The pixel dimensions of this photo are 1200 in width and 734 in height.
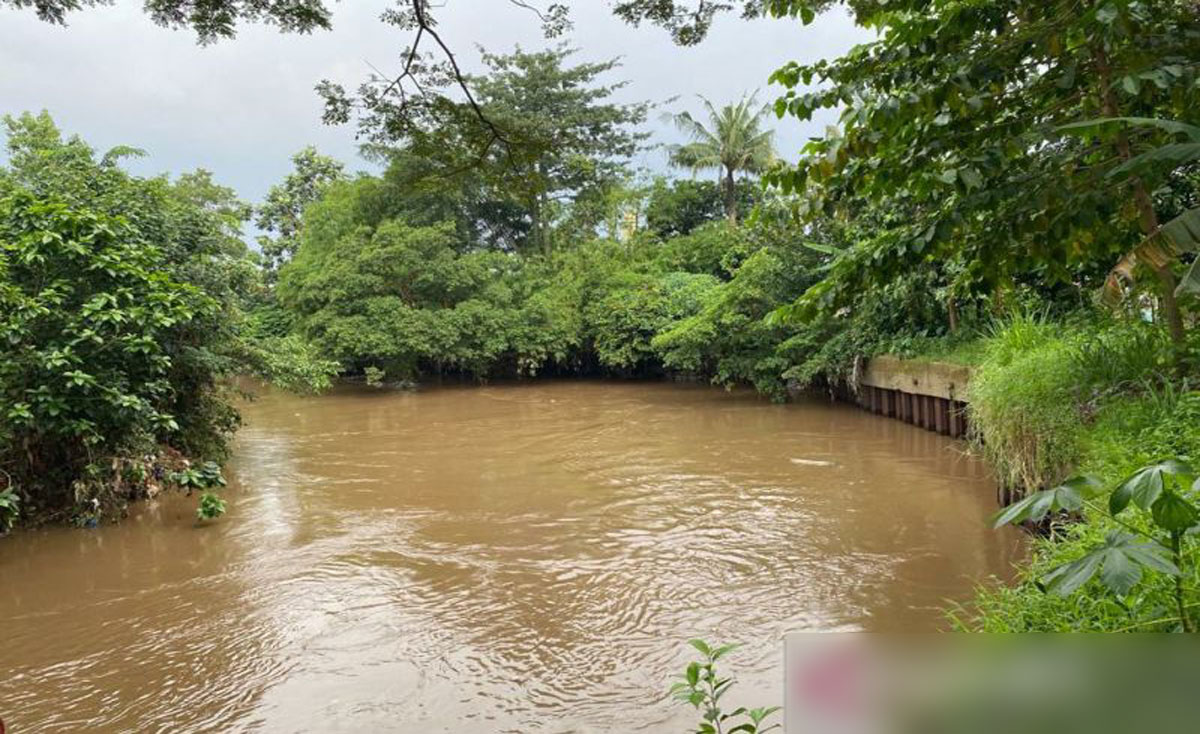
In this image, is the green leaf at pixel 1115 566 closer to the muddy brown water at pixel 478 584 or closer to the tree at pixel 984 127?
the tree at pixel 984 127

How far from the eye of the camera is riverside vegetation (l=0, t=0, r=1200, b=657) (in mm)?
2900

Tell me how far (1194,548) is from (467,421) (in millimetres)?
12843

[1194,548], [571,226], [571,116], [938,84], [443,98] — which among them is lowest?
[1194,548]

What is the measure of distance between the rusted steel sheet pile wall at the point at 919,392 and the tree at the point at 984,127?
6205 mm

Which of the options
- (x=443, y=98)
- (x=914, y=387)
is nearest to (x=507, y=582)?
(x=443, y=98)

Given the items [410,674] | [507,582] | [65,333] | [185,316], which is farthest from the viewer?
[185,316]

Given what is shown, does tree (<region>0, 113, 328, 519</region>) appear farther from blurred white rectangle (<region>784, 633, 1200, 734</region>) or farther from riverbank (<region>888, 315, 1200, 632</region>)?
blurred white rectangle (<region>784, 633, 1200, 734</region>)

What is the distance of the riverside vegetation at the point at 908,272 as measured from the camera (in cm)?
290

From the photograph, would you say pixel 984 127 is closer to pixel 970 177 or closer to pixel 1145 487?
pixel 970 177

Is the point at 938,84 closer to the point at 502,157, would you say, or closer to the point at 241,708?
the point at 502,157

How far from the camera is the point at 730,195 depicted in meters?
25.2

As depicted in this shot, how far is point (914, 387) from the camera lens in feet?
37.8

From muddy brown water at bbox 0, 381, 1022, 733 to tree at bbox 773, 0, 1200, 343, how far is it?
92.5 inches

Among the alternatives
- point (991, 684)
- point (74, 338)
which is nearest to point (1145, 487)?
point (991, 684)
